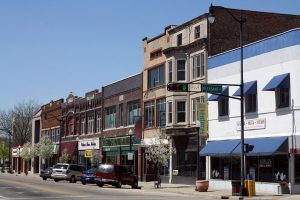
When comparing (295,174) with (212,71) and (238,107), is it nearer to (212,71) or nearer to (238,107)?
(238,107)

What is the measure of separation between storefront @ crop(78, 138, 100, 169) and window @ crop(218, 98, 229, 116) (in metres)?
28.2

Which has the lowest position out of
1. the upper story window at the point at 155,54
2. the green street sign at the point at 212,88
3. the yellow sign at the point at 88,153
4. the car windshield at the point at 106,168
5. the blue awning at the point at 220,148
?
the car windshield at the point at 106,168

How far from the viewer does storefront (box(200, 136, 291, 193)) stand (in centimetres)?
3422

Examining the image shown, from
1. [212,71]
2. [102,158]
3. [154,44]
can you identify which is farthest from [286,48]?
[102,158]

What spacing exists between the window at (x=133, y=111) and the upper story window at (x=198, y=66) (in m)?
12.1

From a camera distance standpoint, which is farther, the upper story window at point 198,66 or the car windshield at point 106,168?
the upper story window at point 198,66

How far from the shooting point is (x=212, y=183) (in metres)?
42.5

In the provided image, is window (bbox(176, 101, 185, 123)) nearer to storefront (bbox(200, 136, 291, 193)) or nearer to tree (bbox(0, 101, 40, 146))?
storefront (bbox(200, 136, 291, 193))

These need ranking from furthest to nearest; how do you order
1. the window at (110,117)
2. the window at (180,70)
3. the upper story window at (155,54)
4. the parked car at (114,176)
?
the window at (110,117), the upper story window at (155,54), the window at (180,70), the parked car at (114,176)

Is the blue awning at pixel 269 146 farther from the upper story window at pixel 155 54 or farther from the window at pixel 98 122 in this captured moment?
the window at pixel 98 122

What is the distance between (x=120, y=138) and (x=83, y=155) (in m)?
13.1

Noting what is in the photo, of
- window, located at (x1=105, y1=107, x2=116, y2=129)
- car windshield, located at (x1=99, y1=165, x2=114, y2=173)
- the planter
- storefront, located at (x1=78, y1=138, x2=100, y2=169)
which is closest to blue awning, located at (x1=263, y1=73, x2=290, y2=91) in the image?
the planter

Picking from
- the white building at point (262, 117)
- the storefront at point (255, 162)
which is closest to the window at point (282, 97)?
the white building at point (262, 117)

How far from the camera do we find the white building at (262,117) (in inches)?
1331
